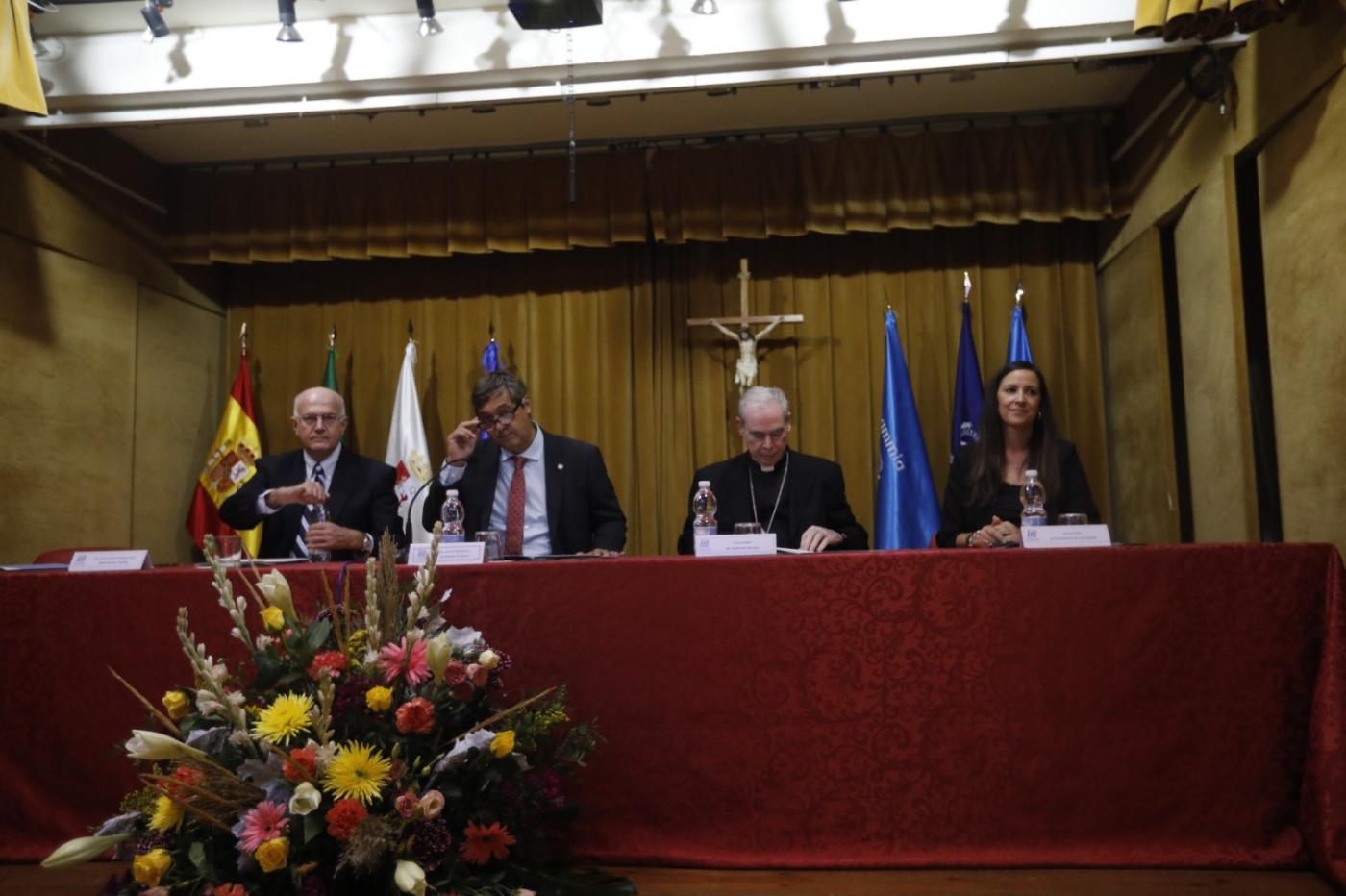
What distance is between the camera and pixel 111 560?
2541 mm

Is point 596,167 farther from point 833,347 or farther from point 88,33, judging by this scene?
point 88,33

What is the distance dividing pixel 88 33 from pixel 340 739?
3997mm

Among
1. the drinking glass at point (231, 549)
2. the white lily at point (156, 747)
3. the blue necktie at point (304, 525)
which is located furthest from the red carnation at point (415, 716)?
the blue necktie at point (304, 525)

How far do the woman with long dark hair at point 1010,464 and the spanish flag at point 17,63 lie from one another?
11.1 ft

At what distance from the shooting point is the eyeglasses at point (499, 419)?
11.0ft

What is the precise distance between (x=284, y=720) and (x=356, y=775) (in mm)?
150

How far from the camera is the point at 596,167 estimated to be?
5355 millimetres

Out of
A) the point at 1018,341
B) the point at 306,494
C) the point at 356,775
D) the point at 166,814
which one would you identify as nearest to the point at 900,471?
the point at 1018,341

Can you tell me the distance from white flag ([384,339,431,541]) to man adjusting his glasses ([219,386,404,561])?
1303 mm

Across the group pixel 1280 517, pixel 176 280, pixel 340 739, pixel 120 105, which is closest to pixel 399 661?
pixel 340 739

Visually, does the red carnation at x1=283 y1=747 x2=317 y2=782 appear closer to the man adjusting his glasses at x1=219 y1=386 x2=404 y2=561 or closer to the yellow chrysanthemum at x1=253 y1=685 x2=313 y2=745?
the yellow chrysanthemum at x1=253 y1=685 x2=313 y2=745

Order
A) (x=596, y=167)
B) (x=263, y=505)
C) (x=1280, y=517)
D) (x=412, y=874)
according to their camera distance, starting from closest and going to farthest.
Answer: (x=412, y=874) < (x=263, y=505) < (x=1280, y=517) < (x=596, y=167)

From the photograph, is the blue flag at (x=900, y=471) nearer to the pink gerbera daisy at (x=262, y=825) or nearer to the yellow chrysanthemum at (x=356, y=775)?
the yellow chrysanthemum at (x=356, y=775)

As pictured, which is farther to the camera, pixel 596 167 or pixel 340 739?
pixel 596 167
